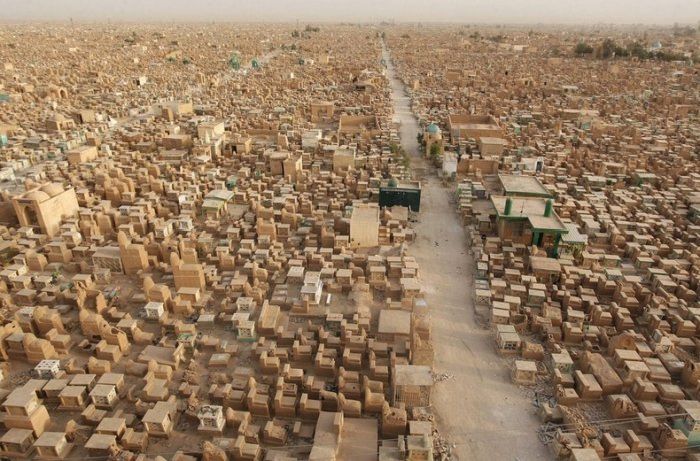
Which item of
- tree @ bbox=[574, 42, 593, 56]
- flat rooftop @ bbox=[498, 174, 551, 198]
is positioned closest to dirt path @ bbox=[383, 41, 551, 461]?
flat rooftop @ bbox=[498, 174, 551, 198]

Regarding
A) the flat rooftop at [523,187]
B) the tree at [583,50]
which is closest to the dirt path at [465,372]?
the flat rooftop at [523,187]

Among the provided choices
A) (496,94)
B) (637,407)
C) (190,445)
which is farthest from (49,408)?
(496,94)

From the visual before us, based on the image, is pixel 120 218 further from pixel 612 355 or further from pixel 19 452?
pixel 612 355

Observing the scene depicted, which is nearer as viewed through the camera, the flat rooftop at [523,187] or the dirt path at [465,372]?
the dirt path at [465,372]

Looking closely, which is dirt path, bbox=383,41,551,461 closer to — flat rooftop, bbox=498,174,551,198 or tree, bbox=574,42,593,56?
flat rooftop, bbox=498,174,551,198

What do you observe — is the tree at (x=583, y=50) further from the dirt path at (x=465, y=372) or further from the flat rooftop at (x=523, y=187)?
the dirt path at (x=465, y=372)

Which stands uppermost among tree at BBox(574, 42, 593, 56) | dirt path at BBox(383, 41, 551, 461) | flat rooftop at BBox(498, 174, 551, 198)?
tree at BBox(574, 42, 593, 56)

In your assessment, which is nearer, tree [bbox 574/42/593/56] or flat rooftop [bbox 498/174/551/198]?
flat rooftop [bbox 498/174/551/198]

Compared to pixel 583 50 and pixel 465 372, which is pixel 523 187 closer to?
pixel 465 372
